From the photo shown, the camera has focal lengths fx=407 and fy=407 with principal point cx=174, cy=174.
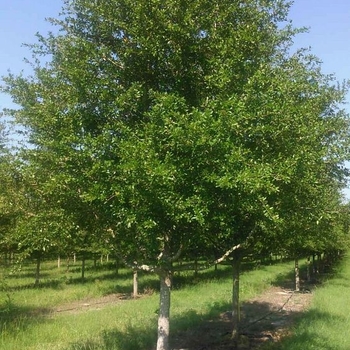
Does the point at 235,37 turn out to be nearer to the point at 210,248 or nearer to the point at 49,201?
the point at 49,201

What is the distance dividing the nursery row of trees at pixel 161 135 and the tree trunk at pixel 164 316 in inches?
0.8

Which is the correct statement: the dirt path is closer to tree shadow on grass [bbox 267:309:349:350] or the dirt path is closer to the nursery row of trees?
tree shadow on grass [bbox 267:309:349:350]

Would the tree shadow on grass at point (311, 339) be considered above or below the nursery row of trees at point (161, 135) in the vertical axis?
below

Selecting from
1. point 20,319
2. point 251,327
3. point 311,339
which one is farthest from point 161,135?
point 20,319

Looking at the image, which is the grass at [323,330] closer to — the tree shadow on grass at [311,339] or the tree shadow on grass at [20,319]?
the tree shadow on grass at [311,339]

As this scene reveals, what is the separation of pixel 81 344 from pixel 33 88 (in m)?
6.90

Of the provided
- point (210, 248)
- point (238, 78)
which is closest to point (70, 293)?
point (210, 248)

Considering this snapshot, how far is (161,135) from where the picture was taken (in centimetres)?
720

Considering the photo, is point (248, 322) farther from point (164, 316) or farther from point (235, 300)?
point (164, 316)

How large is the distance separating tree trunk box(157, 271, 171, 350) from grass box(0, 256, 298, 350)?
284cm

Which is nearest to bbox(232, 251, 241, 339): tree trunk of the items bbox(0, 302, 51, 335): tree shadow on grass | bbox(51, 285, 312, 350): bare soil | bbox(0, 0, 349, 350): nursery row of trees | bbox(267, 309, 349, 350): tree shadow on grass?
bbox(51, 285, 312, 350): bare soil

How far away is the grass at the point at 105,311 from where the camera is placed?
1212 centimetres

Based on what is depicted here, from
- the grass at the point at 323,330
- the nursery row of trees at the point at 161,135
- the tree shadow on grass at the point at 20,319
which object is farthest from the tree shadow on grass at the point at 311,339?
the tree shadow on grass at the point at 20,319

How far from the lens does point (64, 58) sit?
354 inches
